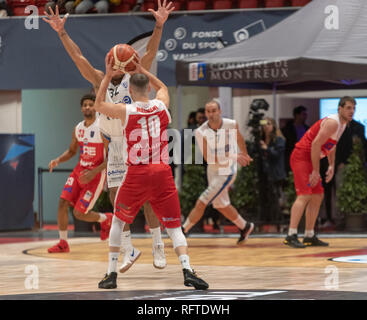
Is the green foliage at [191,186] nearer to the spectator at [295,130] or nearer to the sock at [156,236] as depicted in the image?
the spectator at [295,130]

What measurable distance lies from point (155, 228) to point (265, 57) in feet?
16.7

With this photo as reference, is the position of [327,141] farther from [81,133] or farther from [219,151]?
[81,133]

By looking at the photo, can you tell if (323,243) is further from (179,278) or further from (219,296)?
(219,296)

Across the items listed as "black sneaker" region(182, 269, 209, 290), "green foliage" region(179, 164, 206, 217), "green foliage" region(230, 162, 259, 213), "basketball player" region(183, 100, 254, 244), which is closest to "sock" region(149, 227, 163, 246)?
"black sneaker" region(182, 269, 209, 290)

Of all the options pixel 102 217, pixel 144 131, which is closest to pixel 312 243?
pixel 102 217

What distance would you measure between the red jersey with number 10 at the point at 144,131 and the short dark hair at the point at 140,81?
0.13 meters

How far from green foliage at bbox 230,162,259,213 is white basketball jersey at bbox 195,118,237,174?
3.10m

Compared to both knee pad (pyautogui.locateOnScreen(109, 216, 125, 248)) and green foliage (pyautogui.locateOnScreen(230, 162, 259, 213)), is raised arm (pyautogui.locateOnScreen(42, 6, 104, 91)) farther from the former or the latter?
green foliage (pyautogui.locateOnScreen(230, 162, 259, 213))

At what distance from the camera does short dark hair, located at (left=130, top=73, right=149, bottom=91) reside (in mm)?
7742

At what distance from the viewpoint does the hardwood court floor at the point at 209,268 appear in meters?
7.94

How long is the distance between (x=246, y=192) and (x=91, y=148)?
4316 millimetres

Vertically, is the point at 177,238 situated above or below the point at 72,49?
below

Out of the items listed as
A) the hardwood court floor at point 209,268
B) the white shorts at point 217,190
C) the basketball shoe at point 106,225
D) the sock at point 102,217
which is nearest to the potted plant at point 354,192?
the hardwood court floor at point 209,268

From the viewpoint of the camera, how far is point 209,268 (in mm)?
9680
